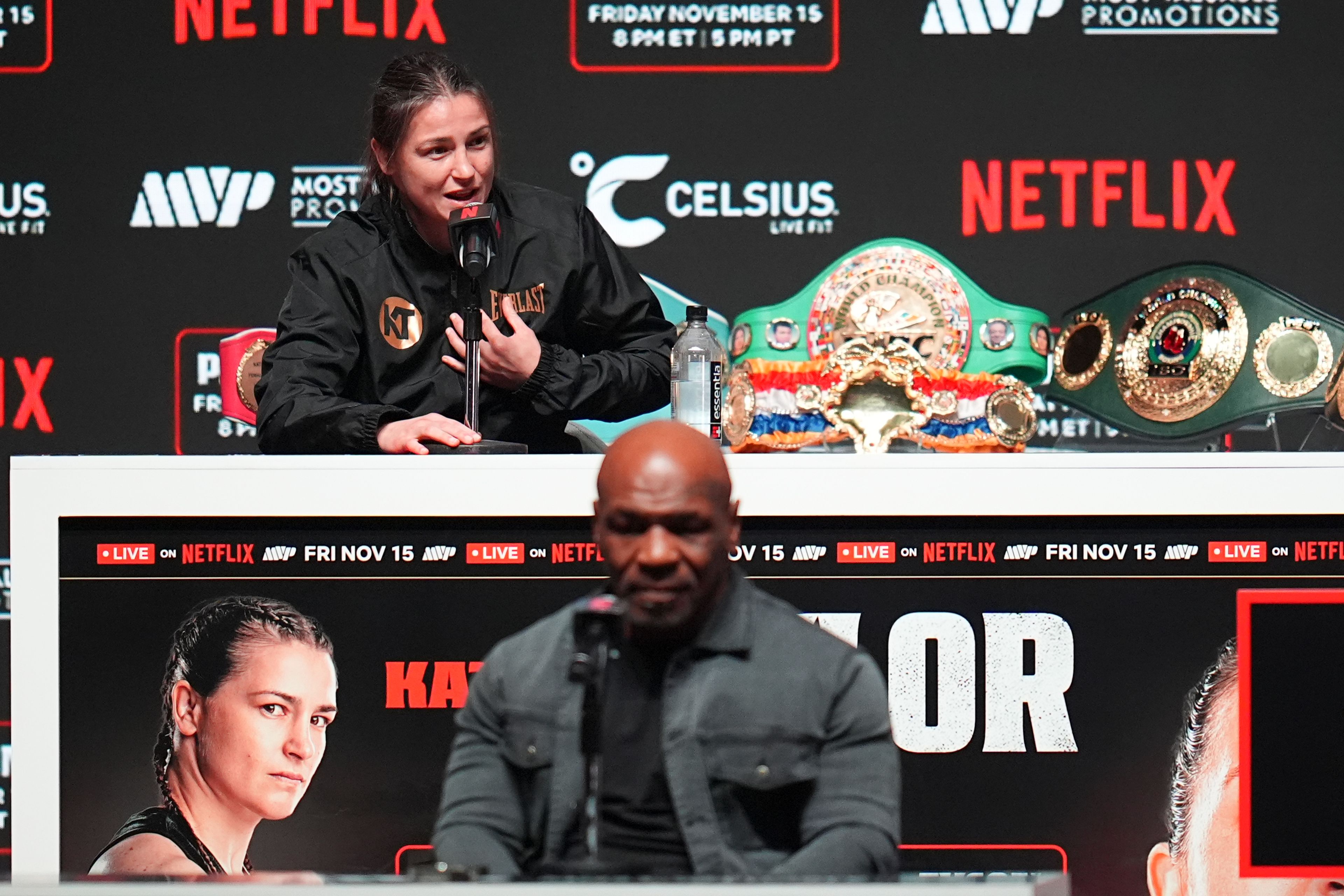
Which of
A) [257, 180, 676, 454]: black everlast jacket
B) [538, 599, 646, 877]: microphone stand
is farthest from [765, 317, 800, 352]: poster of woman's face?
[538, 599, 646, 877]: microphone stand

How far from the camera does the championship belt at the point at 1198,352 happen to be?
2.87m

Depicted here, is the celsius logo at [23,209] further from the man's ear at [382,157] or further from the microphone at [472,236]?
the microphone at [472,236]

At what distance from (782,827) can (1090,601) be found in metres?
1.02

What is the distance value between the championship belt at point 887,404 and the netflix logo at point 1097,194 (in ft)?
4.85

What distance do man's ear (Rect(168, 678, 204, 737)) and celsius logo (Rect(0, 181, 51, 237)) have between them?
2.01m

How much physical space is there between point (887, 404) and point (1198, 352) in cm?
58

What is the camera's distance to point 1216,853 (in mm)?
2650

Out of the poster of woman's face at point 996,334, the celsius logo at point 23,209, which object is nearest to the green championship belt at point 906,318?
the poster of woman's face at point 996,334

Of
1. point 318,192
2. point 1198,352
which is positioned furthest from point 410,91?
point 1198,352

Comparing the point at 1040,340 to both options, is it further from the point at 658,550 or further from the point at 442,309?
the point at 658,550

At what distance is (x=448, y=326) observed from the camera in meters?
3.03

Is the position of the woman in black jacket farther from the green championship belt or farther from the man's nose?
the man's nose

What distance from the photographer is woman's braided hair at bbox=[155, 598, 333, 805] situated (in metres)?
2.71

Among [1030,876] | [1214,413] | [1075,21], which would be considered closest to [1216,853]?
[1214,413]
